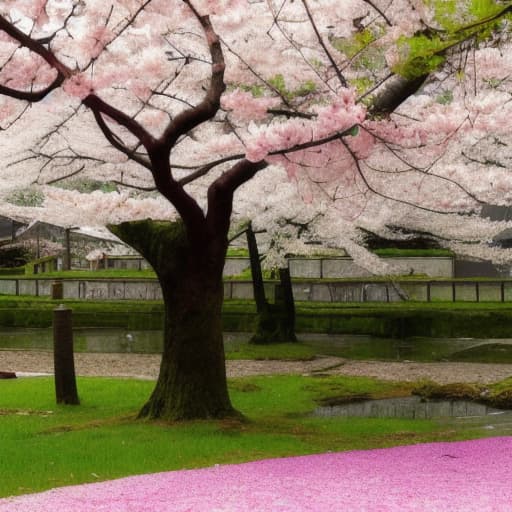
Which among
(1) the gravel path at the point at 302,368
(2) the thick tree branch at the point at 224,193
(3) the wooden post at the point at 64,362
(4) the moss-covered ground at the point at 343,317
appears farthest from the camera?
(4) the moss-covered ground at the point at 343,317

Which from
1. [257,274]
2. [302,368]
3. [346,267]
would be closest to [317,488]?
[302,368]

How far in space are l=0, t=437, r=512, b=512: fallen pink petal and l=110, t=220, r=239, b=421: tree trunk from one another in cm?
262

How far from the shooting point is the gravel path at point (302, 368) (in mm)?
15766

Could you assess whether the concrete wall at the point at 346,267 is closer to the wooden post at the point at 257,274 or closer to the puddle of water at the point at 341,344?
the puddle of water at the point at 341,344

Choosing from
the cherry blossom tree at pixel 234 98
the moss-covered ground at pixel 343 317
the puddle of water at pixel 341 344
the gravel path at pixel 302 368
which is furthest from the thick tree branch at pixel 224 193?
the moss-covered ground at pixel 343 317

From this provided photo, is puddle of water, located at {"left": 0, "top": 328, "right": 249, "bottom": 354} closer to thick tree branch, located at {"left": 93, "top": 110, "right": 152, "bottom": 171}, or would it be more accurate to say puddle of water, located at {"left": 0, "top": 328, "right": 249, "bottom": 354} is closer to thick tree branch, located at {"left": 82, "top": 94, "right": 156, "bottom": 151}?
thick tree branch, located at {"left": 93, "top": 110, "right": 152, "bottom": 171}

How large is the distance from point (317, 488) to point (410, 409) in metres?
5.91

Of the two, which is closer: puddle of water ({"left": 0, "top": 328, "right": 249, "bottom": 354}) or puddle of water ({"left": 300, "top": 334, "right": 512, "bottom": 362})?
puddle of water ({"left": 300, "top": 334, "right": 512, "bottom": 362})

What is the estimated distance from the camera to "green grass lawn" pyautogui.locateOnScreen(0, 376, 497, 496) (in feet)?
24.9

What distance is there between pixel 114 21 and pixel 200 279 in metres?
3.11

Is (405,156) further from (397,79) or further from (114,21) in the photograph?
(114,21)

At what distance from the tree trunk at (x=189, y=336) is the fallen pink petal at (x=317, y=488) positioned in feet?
8.59

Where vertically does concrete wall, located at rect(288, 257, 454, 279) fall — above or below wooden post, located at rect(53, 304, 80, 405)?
above

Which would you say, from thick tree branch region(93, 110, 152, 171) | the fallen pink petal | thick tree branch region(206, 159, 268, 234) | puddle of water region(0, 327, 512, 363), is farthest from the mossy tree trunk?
the fallen pink petal
